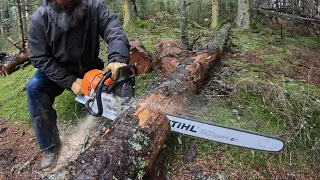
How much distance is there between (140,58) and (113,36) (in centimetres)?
141

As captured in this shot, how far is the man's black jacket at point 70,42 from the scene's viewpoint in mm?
2691

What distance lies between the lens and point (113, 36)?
279cm

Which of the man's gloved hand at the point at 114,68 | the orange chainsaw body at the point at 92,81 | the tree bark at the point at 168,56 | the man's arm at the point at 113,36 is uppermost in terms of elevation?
the man's arm at the point at 113,36

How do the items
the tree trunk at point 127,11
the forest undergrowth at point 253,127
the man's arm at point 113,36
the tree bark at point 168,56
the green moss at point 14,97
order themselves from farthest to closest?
the tree trunk at point 127,11
the tree bark at point 168,56
the green moss at point 14,97
the man's arm at point 113,36
the forest undergrowth at point 253,127

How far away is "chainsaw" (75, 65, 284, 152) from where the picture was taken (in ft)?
7.16

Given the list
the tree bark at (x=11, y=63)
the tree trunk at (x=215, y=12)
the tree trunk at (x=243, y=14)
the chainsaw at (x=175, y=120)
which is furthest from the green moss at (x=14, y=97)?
the tree trunk at (x=243, y=14)

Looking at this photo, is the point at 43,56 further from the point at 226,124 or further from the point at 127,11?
the point at 127,11

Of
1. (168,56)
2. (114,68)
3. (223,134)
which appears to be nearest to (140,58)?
(168,56)

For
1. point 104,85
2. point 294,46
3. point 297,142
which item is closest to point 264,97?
point 297,142

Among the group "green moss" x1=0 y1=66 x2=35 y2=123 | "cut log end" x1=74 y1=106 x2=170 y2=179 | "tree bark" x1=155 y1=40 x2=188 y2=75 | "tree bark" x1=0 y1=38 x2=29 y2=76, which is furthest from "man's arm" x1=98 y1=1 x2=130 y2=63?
"tree bark" x1=0 y1=38 x2=29 y2=76

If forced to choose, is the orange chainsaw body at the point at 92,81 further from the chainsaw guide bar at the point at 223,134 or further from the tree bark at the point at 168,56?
the tree bark at the point at 168,56

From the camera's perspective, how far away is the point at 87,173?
1.75m

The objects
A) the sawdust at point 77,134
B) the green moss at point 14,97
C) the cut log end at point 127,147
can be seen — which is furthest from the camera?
the green moss at point 14,97

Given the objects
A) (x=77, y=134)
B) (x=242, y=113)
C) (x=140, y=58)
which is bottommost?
(x=77, y=134)
